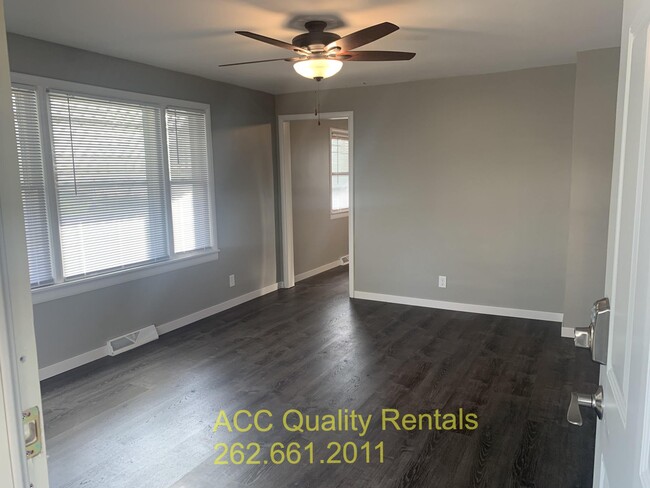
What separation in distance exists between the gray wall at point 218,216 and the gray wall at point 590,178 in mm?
3267

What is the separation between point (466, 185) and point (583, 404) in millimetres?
3898

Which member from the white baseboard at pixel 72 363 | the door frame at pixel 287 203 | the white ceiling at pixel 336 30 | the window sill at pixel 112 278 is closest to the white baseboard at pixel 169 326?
the white baseboard at pixel 72 363

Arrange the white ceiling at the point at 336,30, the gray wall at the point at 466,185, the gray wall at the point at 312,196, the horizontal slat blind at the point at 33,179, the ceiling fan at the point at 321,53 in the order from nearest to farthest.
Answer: the white ceiling at the point at 336,30, the ceiling fan at the point at 321,53, the horizontal slat blind at the point at 33,179, the gray wall at the point at 466,185, the gray wall at the point at 312,196

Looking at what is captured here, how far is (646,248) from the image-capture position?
2.25ft

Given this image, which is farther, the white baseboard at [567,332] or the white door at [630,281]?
the white baseboard at [567,332]

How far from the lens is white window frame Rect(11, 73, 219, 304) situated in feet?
10.7

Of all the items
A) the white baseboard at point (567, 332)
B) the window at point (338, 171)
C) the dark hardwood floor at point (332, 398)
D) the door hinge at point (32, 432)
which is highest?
the window at point (338, 171)

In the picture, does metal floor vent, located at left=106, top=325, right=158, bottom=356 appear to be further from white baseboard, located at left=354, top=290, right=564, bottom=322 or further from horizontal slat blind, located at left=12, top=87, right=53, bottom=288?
white baseboard, located at left=354, top=290, right=564, bottom=322

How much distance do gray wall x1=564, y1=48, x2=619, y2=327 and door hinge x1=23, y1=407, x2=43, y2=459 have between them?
4.08 metres

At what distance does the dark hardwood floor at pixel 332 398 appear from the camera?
231cm

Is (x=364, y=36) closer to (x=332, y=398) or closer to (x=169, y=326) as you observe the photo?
(x=332, y=398)

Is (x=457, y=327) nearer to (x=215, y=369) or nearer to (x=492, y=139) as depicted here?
(x=492, y=139)

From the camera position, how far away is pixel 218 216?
4902 mm

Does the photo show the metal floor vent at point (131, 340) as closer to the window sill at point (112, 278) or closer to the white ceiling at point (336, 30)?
the window sill at point (112, 278)
